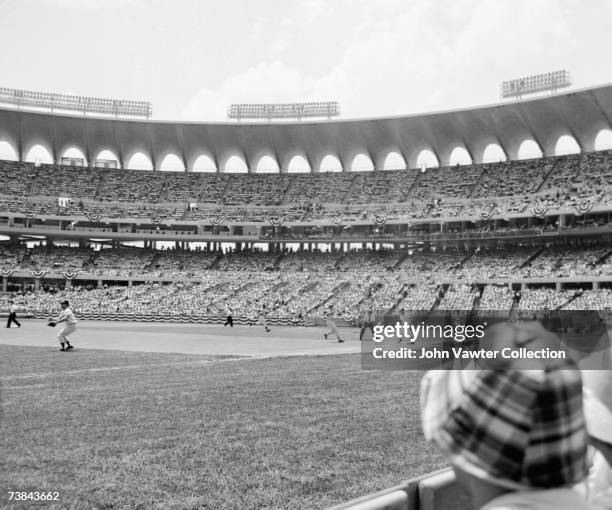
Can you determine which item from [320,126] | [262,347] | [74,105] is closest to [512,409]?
[262,347]

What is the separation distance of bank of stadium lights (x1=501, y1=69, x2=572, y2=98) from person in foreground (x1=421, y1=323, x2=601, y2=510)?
255ft

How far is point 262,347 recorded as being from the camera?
84.7 feet

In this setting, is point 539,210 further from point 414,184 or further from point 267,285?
point 267,285

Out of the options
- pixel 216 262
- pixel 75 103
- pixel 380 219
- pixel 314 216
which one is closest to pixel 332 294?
pixel 380 219

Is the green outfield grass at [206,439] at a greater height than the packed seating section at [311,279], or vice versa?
the packed seating section at [311,279]

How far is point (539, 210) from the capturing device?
193 ft

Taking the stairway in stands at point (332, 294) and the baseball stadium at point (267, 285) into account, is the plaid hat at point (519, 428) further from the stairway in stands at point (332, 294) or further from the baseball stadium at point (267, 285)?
the stairway in stands at point (332, 294)

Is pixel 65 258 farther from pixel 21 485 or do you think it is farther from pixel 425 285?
pixel 21 485

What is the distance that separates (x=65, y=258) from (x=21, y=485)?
69.2 metres

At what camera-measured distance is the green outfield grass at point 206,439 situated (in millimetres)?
5941

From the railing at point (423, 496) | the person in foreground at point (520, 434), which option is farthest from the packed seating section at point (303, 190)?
the person in foreground at point (520, 434)

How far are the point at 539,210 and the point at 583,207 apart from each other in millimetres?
4005

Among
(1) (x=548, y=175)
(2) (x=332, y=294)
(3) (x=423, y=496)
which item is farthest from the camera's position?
(1) (x=548, y=175)

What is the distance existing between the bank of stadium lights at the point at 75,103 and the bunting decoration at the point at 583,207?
54.7 meters
